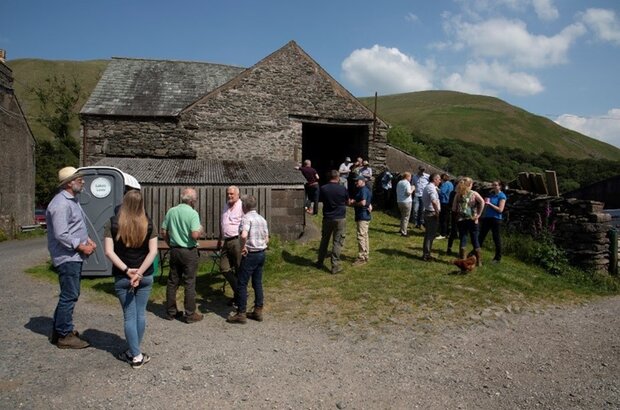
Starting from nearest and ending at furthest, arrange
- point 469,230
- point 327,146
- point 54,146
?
point 469,230 < point 327,146 < point 54,146

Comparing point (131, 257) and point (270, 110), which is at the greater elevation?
point (270, 110)

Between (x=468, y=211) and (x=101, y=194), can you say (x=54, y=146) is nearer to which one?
(x=101, y=194)

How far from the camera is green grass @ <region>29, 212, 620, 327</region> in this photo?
6953 millimetres

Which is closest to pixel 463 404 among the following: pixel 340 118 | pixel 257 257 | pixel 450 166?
pixel 257 257

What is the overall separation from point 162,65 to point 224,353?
17667 mm

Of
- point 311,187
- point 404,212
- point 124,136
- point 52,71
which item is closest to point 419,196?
point 404,212

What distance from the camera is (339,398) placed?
4355mm

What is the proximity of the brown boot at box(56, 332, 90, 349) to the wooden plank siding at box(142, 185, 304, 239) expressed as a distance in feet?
17.8

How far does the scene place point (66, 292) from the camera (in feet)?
16.5

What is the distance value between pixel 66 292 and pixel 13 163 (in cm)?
2094

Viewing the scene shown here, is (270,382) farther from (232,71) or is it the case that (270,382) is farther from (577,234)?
(232,71)

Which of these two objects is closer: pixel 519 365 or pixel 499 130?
pixel 519 365

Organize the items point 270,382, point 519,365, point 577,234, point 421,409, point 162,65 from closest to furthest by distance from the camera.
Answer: point 421,409
point 270,382
point 519,365
point 577,234
point 162,65

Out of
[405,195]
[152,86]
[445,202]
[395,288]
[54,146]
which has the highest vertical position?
[152,86]
